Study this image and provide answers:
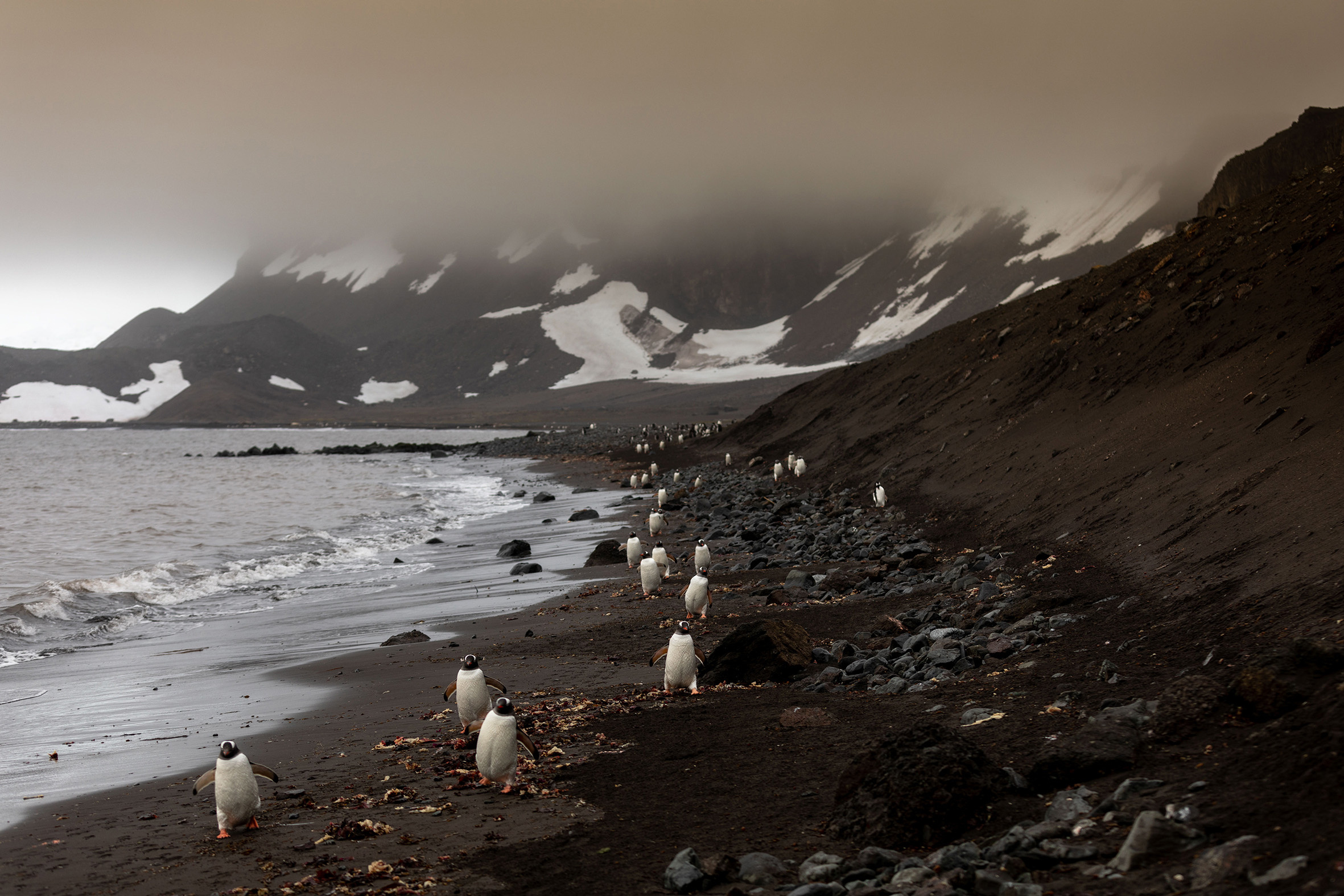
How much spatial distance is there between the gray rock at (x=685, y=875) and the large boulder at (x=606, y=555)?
47.2 ft

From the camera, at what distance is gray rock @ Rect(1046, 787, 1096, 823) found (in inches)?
206

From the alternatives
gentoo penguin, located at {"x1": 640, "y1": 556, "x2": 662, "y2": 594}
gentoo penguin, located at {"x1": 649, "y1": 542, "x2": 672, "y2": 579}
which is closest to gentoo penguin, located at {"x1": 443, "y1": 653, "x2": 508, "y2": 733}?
gentoo penguin, located at {"x1": 640, "y1": 556, "x2": 662, "y2": 594}

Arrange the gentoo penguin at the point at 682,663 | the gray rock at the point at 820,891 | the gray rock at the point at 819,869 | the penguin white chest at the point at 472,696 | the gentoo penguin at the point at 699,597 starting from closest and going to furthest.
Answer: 1. the gray rock at the point at 820,891
2. the gray rock at the point at 819,869
3. the penguin white chest at the point at 472,696
4. the gentoo penguin at the point at 682,663
5. the gentoo penguin at the point at 699,597

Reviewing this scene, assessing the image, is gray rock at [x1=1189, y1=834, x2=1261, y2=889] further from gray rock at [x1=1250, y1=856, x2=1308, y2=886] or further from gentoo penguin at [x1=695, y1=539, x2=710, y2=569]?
gentoo penguin at [x1=695, y1=539, x2=710, y2=569]

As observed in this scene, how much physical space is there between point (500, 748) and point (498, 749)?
0.01 meters

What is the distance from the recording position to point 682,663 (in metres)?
9.70

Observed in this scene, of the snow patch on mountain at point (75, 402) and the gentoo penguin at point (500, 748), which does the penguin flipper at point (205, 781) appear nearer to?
the gentoo penguin at point (500, 748)

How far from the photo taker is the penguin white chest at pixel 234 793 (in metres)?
6.57

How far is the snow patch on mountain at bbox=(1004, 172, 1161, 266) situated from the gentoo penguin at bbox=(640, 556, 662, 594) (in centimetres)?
15038

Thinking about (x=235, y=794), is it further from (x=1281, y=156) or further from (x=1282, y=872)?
(x=1281, y=156)

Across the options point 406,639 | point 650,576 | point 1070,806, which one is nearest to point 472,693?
point 406,639

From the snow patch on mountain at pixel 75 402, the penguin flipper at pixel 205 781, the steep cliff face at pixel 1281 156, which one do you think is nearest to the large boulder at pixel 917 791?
the penguin flipper at pixel 205 781

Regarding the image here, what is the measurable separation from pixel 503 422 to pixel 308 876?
447ft

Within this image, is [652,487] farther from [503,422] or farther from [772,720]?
[503,422]
